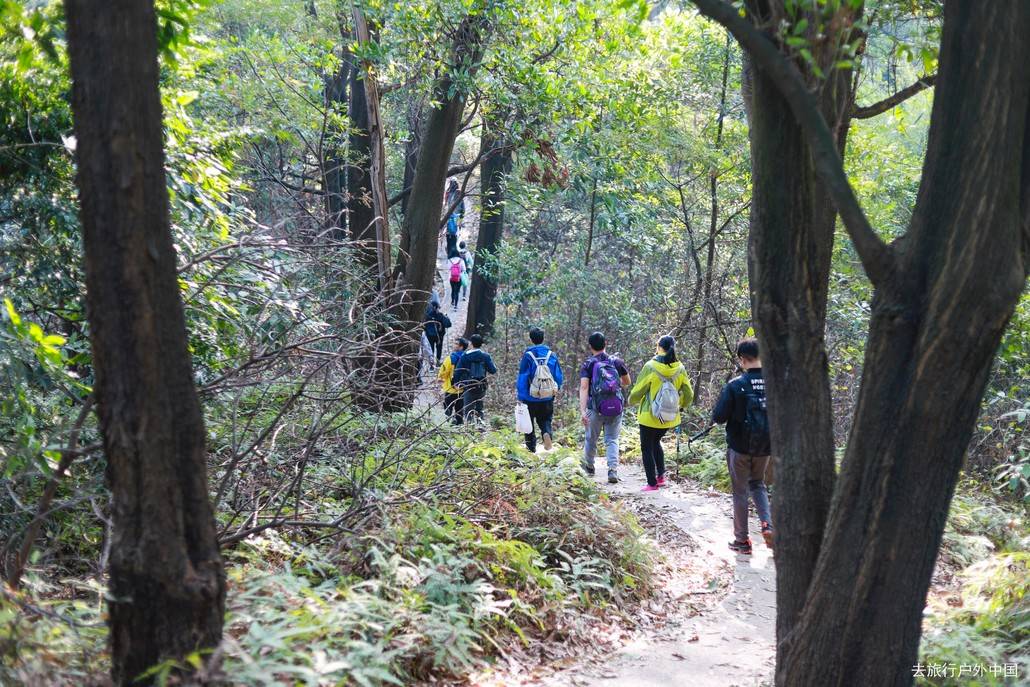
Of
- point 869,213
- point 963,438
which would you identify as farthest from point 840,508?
point 869,213

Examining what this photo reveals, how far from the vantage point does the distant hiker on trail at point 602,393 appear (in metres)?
11.5

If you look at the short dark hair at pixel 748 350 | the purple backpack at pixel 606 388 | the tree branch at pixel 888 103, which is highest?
the tree branch at pixel 888 103

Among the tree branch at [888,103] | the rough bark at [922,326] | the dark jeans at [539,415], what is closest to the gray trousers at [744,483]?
the tree branch at [888,103]

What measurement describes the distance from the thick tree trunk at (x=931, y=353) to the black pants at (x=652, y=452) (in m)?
7.21

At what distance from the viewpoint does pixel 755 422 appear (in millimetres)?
8664

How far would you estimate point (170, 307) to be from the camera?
345 cm

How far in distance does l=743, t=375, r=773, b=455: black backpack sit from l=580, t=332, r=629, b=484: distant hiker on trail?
3.00m

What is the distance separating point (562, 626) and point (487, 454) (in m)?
2.93

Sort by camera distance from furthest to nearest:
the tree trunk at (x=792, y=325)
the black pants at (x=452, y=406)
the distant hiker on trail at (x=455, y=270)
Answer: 1. the distant hiker on trail at (x=455, y=270)
2. the black pants at (x=452, y=406)
3. the tree trunk at (x=792, y=325)

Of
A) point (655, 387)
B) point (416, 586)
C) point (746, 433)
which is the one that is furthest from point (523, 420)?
point (416, 586)

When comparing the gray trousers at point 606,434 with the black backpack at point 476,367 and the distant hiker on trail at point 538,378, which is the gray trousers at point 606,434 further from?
the black backpack at point 476,367

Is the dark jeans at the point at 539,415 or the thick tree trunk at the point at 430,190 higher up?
the thick tree trunk at the point at 430,190

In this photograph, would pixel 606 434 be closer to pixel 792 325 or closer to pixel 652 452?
pixel 652 452

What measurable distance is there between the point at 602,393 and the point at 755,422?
3184 millimetres
